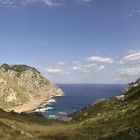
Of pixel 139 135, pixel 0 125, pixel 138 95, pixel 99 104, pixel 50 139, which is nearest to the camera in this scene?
pixel 139 135

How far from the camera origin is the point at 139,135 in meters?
27.5

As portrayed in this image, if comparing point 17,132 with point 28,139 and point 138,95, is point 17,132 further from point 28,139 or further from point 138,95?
point 138,95

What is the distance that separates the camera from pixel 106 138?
30.7 m

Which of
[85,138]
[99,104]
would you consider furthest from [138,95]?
[85,138]

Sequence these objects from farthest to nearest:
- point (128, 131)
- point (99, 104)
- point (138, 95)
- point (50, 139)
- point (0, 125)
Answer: point (99, 104) → point (138, 95) → point (0, 125) → point (50, 139) → point (128, 131)

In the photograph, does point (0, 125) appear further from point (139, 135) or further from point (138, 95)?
point (138, 95)

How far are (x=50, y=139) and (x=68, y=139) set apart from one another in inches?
80.6

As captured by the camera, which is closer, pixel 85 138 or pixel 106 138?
pixel 106 138

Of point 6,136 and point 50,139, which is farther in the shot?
point 50,139

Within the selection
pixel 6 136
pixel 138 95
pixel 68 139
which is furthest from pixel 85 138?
pixel 138 95

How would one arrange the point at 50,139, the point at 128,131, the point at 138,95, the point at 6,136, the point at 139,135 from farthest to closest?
the point at 138,95
the point at 50,139
the point at 6,136
the point at 128,131
the point at 139,135

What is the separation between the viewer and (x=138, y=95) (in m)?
129

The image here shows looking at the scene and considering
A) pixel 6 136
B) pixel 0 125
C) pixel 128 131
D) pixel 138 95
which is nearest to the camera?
pixel 128 131

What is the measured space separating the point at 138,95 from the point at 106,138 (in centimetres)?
10151
